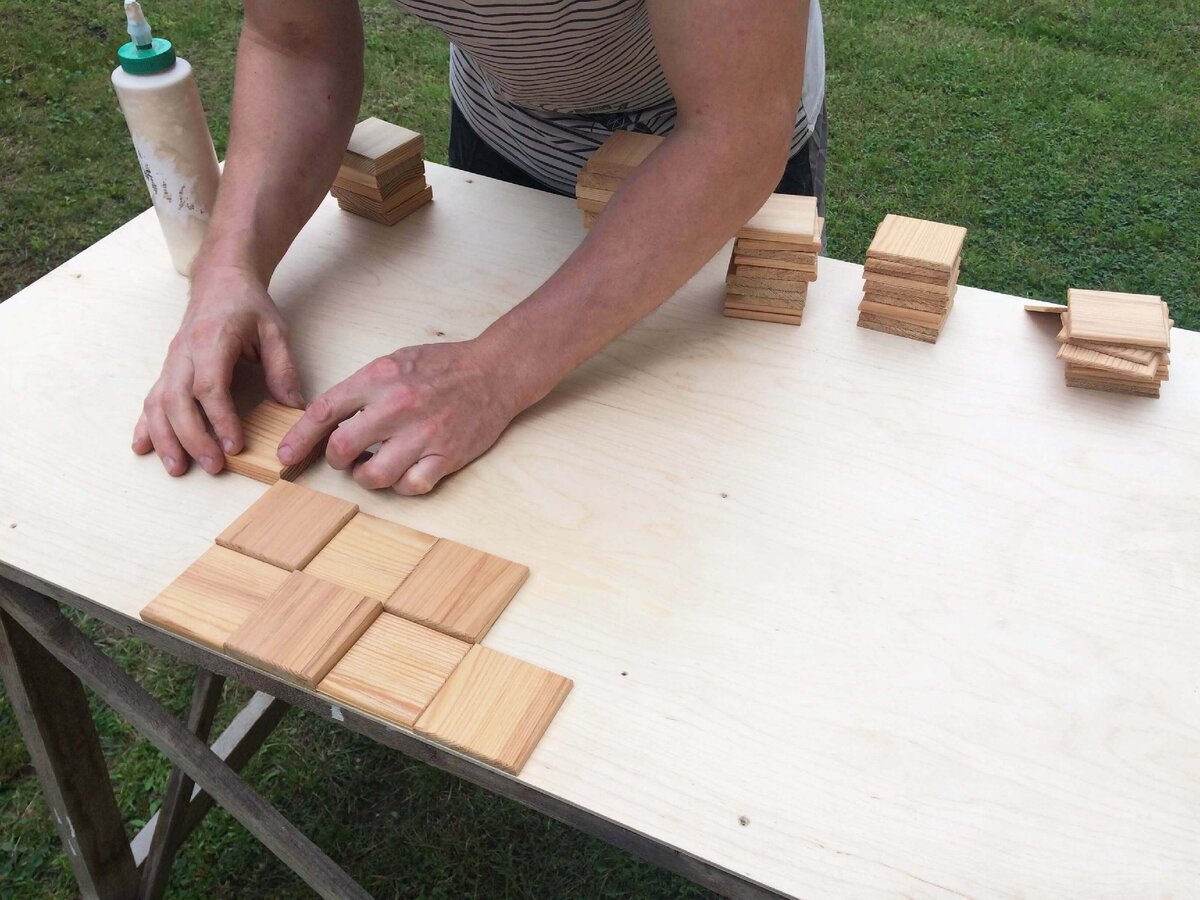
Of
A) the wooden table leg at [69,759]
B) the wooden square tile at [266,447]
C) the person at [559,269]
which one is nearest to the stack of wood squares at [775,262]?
the person at [559,269]

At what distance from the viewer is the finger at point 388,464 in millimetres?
1108

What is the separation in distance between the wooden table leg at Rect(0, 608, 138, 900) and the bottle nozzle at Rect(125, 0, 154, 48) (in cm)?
76

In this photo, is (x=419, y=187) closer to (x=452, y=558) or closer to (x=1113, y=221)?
(x=452, y=558)

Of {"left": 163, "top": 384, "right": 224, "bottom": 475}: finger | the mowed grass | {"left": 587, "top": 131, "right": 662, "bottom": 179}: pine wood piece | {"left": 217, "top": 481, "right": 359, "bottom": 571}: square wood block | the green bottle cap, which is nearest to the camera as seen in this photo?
{"left": 217, "top": 481, "right": 359, "bottom": 571}: square wood block

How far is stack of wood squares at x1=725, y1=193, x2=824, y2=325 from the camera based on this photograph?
1326 mm

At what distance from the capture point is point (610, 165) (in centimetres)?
137

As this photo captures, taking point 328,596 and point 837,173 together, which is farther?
point 837,173

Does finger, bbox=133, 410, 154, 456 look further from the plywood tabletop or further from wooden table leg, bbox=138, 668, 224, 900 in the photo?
wooden table leg, bbox=138, 668, 224, 900

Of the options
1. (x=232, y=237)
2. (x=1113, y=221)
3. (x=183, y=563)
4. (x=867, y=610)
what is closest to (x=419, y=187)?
(x=232, y=237)

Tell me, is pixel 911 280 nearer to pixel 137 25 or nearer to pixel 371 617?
pixel 371 617

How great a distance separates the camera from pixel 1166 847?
2.66ft

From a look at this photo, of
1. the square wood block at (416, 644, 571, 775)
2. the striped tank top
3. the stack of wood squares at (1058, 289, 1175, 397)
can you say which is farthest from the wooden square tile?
the stack of wood squares at (1058, 289, 1175, 397)

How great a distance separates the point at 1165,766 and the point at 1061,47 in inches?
170

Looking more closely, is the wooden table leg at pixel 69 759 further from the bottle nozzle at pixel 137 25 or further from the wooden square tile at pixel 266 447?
the bottle nozzle at pixel 137 25
